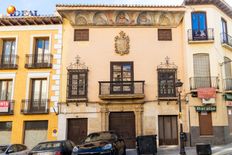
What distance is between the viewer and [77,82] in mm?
19484

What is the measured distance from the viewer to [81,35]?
20.3 meters

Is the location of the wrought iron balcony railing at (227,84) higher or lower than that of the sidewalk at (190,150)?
higher

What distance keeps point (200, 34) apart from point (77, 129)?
469 inches

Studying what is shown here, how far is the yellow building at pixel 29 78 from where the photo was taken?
18.9 meters

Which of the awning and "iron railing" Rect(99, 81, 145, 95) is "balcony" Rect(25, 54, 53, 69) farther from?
the awning

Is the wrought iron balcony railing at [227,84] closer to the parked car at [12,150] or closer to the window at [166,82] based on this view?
the window at [166,82]

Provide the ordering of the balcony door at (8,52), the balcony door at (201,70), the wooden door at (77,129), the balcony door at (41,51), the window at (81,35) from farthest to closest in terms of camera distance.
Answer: the window at (81,35)
the balcony door at (8,52)
the balcony door at (41,51)
the wooden door at (77,129)
the balcony door at (201,70)

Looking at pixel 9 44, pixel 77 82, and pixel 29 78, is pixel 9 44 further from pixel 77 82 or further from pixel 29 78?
pixel 77 82

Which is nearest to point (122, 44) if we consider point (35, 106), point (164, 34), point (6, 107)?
point (164, 34)

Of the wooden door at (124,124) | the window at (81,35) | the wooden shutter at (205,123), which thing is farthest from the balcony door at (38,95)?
the wooden shutter at (205,123)

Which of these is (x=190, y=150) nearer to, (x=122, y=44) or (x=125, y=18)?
(x=122, y=44)

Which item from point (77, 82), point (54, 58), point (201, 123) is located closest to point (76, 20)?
point (54, 58)

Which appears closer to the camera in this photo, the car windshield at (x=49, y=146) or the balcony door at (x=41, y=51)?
the car windshield at (x=49, y=146)

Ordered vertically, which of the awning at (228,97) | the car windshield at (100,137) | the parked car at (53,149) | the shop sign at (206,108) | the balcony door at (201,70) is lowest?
the parked car at (53,149)
